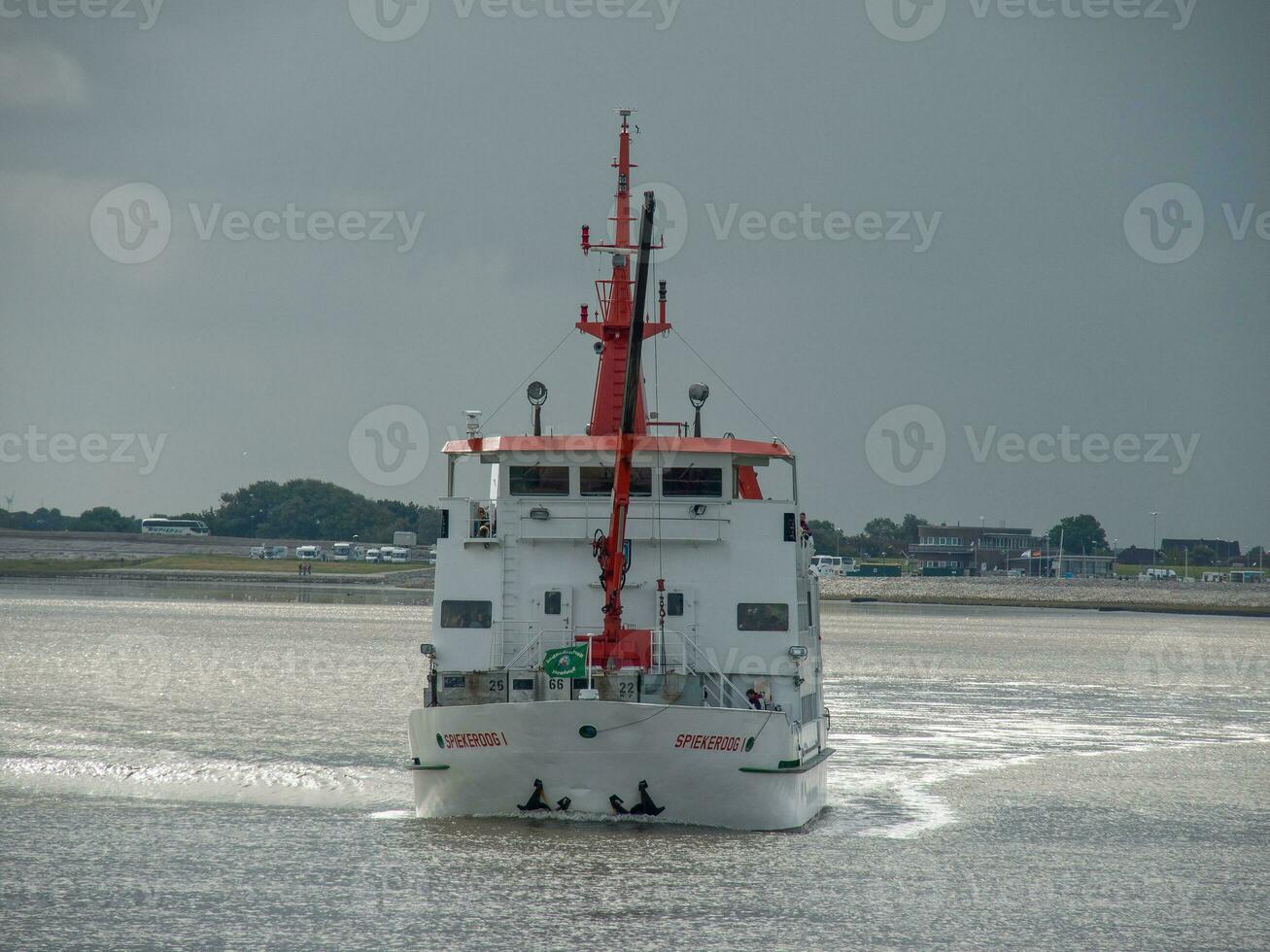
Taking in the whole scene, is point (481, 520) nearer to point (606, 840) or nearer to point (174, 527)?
point (606, 840)

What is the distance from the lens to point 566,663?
21.6m

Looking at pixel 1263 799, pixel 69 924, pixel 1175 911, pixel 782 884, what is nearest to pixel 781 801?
pixel 782 884

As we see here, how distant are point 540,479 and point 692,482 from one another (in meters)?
2.24

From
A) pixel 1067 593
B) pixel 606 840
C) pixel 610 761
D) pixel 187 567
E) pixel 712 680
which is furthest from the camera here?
pixel 1067 593

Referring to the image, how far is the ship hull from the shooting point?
2094 centimetres

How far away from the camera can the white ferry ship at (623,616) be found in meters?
21.6

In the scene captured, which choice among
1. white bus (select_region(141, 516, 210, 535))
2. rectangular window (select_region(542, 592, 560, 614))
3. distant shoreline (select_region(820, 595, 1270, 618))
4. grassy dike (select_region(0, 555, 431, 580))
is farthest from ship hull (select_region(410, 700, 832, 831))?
white bus (select_region(141, 516, 210, 535))

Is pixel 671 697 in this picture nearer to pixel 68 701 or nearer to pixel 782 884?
pixel 782 884

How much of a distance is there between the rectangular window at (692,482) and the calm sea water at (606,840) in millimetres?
4929

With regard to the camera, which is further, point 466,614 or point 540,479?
point 540,479

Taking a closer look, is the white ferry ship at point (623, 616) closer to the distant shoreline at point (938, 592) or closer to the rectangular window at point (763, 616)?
the rectangular window at point (763, 616)

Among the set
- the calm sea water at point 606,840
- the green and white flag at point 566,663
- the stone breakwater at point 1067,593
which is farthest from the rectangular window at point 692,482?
the stone breakwater at point 1067,593

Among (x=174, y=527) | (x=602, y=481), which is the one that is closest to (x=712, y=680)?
(x=602, y=481)

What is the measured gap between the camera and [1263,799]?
1179 inches
